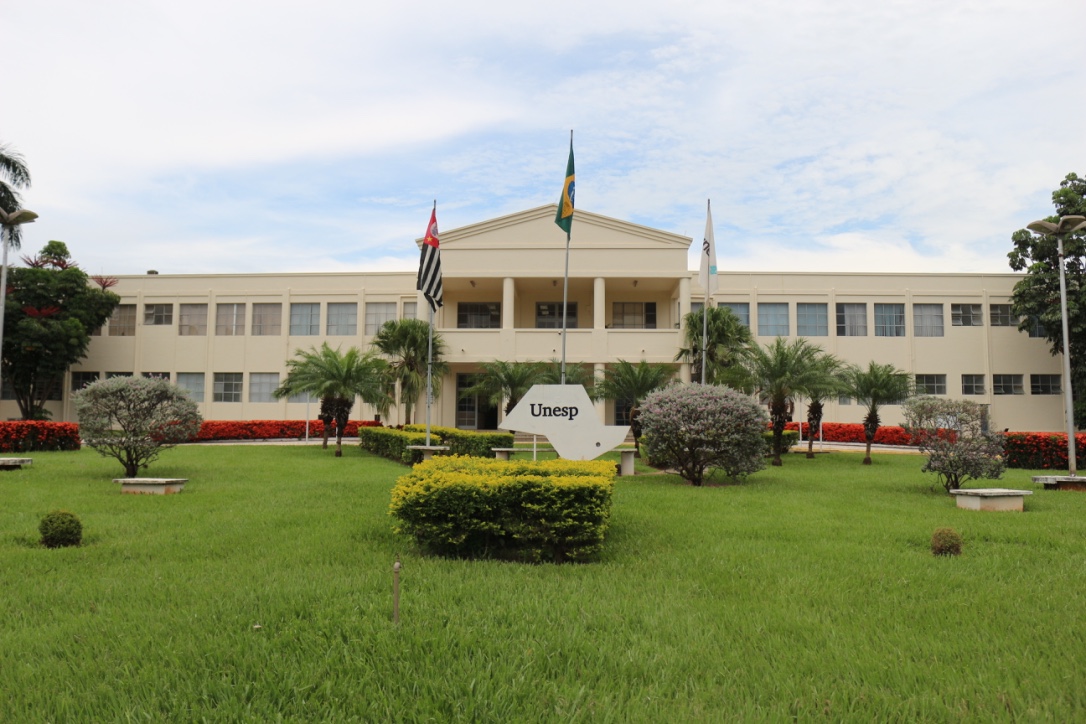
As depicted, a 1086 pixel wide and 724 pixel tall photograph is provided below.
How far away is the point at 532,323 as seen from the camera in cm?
3362

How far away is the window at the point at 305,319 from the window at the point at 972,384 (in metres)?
28.3

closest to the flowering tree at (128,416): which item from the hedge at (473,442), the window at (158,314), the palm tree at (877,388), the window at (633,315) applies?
the hedge at (473,442)

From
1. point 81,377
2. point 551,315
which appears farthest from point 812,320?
point 81,377

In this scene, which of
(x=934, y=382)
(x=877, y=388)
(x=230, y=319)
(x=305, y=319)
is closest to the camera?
(x=877, y=388)

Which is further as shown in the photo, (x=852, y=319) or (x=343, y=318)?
(x=343, y=318)

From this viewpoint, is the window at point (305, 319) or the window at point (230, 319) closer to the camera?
the window at point (305, 319)

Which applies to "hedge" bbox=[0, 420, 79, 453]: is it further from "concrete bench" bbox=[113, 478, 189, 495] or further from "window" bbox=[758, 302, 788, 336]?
"window" bbox=[758, 302, 788, 336]

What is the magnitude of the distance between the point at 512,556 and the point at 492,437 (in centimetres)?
1254

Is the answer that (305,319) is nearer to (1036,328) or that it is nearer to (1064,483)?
(1064,483)

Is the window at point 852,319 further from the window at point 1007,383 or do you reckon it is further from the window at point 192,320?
the window at point 192,320

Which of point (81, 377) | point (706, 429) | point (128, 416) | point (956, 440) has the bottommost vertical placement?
point (956, 440)

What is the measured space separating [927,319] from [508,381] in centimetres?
2017

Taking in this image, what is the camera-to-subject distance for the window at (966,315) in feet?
109

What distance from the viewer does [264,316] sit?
113 ft
